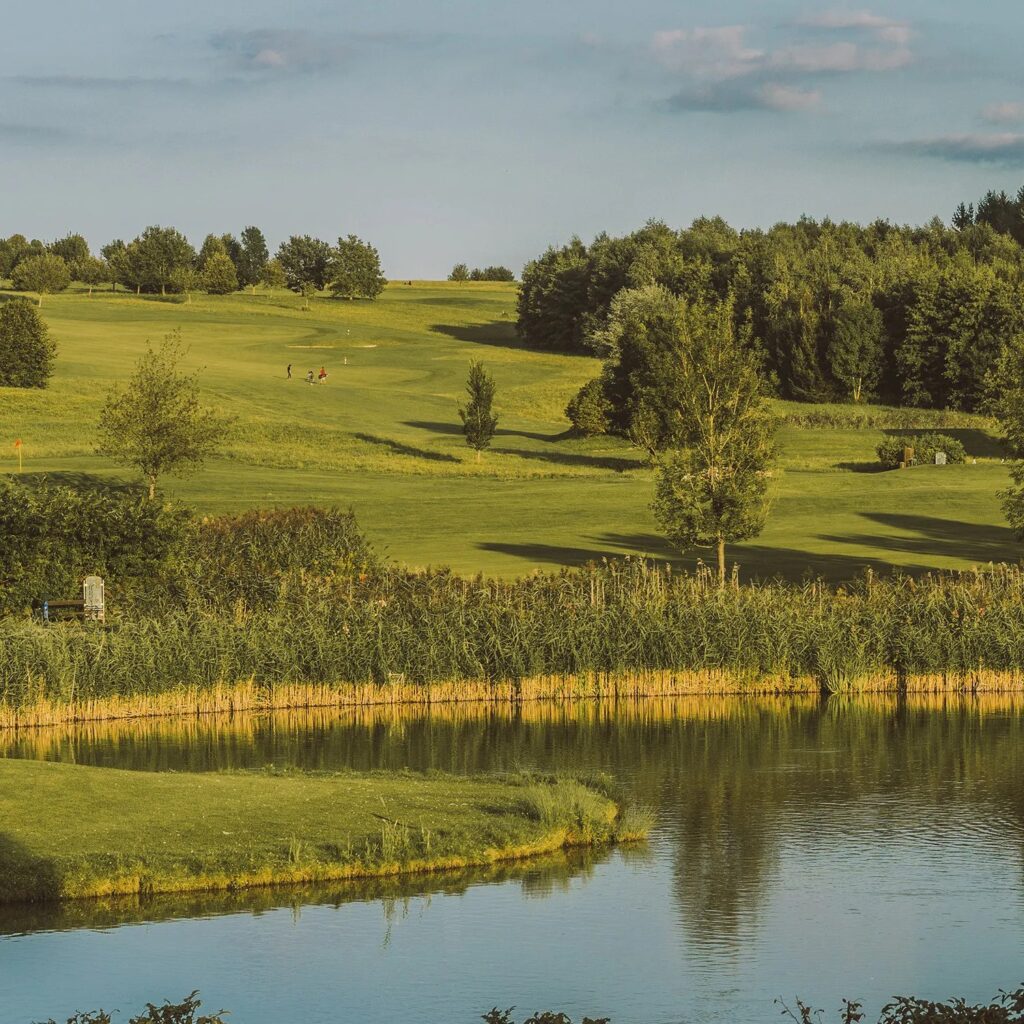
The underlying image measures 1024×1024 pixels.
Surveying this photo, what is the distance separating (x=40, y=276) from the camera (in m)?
179

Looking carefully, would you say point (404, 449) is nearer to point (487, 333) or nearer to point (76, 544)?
point (76, 544)

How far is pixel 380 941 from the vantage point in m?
20.0

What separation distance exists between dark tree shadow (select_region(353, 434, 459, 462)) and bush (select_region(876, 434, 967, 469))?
71.5ft

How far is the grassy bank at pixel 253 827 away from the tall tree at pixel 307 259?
171886 millimetres

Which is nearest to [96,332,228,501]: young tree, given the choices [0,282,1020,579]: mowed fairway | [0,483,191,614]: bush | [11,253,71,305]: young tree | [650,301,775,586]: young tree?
[0,282,1020,579]: mowed fairway

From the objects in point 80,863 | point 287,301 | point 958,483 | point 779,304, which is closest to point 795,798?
point 80,863

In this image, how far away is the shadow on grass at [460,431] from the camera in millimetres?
105438

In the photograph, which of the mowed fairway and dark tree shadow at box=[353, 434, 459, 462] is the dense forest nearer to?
the mowed fairway

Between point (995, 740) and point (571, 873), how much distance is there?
43.3 feet

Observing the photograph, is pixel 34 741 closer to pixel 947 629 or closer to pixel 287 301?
pixel 947 629

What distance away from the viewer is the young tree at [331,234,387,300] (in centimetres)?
19362

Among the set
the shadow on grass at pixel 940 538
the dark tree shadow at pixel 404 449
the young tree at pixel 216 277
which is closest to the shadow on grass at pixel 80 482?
the dark tree shadow at pixel 404 449

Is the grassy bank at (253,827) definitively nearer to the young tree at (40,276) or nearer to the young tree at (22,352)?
the young tree at (22,352)

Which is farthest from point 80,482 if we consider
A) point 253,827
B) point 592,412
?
point 253,827
